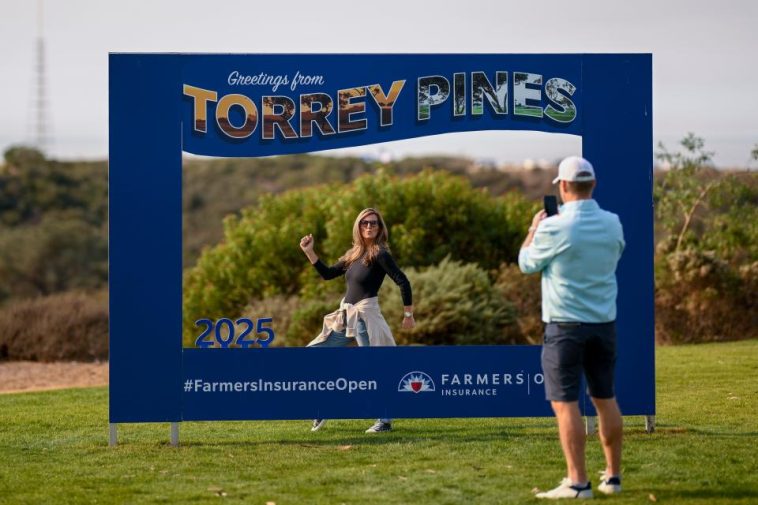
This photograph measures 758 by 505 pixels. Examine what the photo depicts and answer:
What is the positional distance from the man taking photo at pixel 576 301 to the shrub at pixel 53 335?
13.3 metres

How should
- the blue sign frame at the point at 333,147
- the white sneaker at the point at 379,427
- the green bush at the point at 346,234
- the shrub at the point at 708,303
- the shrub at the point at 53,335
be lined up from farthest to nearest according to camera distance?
the green bush at the point at 346,234 < the shrub at the point at 53,335 < the shrub at the point at 708,303 < the white sneaker at the point at 379,427 < the blue sign frame at the point at 333,147

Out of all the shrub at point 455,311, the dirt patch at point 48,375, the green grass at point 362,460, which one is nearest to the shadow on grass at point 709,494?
the green grass at point 362,460

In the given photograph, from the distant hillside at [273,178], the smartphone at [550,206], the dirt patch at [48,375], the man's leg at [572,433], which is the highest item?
the distant hillside at [273,178]

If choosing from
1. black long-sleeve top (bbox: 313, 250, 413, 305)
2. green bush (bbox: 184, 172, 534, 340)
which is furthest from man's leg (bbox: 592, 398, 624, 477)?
green bush (bbox: 184, 172, 534, 340)

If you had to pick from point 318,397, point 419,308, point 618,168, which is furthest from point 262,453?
point 419,308

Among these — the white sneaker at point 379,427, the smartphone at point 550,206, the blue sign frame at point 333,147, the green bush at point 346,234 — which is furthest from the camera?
the green bush at point 346,234

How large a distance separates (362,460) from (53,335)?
453 inches

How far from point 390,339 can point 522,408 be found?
1205mm

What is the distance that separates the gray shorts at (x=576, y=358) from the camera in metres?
6.72

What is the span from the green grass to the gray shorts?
67 cm

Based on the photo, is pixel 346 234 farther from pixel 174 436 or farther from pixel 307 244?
pixel 174 436

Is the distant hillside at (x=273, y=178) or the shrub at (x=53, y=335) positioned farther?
the distant hillside at (x=273, y=178)

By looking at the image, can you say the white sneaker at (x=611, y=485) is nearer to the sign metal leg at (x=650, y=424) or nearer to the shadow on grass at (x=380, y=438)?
the shadow on grass at (x=380, y=438)

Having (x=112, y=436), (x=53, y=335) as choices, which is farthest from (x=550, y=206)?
(x=53, y=335)
